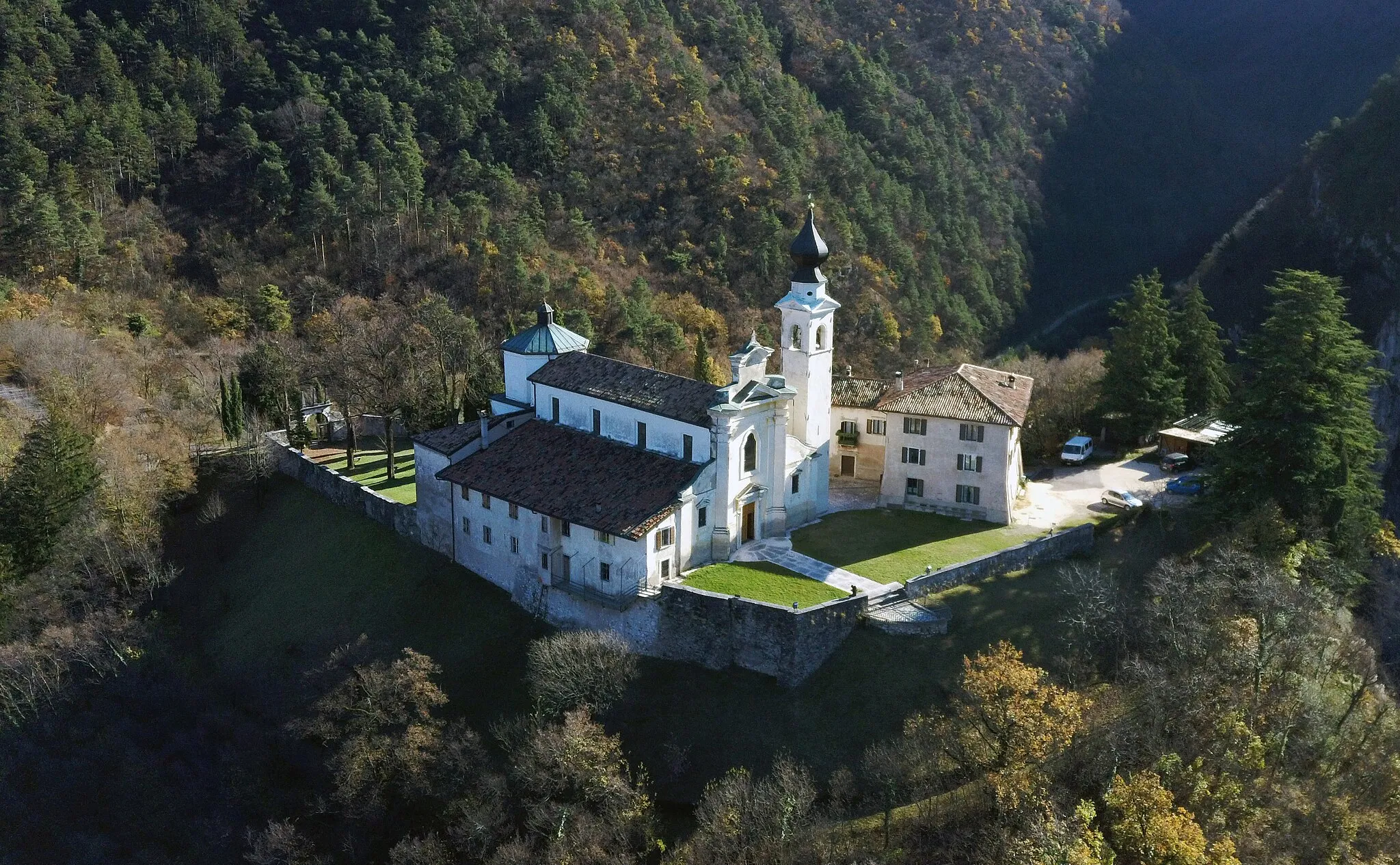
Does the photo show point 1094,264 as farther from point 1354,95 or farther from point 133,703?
point 133,703

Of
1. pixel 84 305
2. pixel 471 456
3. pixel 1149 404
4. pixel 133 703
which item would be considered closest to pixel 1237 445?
pixel 1149 404

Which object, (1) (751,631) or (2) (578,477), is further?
(2) (578,477)

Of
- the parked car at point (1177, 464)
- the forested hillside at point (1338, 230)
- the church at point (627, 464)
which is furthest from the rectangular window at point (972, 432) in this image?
the forested hillside at point (1338, 230)

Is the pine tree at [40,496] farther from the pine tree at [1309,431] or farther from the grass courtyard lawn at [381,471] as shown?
the pine tree at [1309,431]

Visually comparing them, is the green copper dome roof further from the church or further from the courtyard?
the courtyard

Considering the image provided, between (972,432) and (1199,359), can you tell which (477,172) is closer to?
(972,432)

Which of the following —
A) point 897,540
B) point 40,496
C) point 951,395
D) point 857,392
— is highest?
point 951,395

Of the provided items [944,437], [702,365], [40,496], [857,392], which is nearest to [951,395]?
[944,437]
